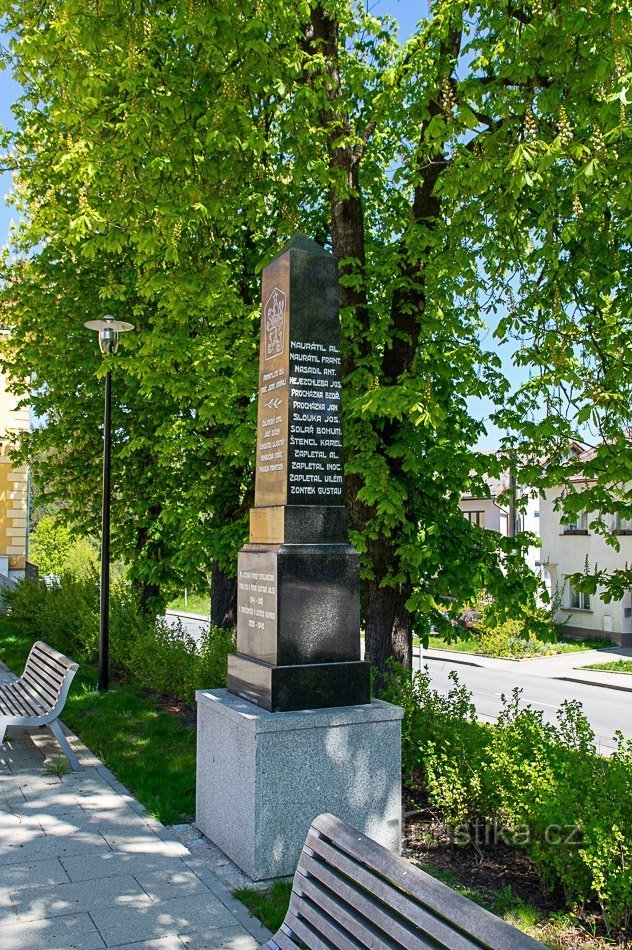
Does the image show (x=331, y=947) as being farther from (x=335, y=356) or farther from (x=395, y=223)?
(x=395, y=223)

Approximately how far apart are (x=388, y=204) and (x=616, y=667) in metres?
18.9

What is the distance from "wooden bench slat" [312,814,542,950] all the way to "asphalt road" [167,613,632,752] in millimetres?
13366

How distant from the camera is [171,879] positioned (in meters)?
4.65

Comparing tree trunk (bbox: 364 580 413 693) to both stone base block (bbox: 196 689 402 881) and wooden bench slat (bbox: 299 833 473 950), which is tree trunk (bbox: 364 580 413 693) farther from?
wooden bench slat (bbox: 299 833 473 950)

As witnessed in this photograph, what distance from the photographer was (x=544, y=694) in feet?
68.4

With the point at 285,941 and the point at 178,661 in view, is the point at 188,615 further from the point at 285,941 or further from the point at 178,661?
the point at 285,941

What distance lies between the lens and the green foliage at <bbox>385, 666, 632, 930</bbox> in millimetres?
4227

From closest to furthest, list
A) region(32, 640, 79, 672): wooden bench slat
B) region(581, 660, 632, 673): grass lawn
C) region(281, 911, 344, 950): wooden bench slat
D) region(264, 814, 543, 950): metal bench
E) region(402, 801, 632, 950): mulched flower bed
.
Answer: region(264, 814, 543, 950): metal bench, region(281, 911, 344, 950): wooden bench slat, region(402, 801, 632, 950): mulched flower bed, region(32, 640, 79, 672): wooden bench slat, region(581, 660, 632, 673): grass lawn

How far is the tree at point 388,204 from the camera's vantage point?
7555 millimetres

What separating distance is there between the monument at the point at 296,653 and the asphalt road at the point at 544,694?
10.9m

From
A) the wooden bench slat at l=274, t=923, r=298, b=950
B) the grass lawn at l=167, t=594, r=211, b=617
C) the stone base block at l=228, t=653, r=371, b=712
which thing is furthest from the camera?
the grass lawn at l=167, t=594, r=211, b=617

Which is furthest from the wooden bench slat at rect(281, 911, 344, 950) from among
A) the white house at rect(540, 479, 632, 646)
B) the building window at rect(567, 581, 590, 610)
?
the building window at rect(567, 581, 590, 610)

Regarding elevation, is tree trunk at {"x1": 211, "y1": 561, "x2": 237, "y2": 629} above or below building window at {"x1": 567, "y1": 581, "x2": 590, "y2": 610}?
above

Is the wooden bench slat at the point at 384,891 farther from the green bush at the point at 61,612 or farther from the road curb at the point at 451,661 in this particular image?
the road curb at the point at 451,661
